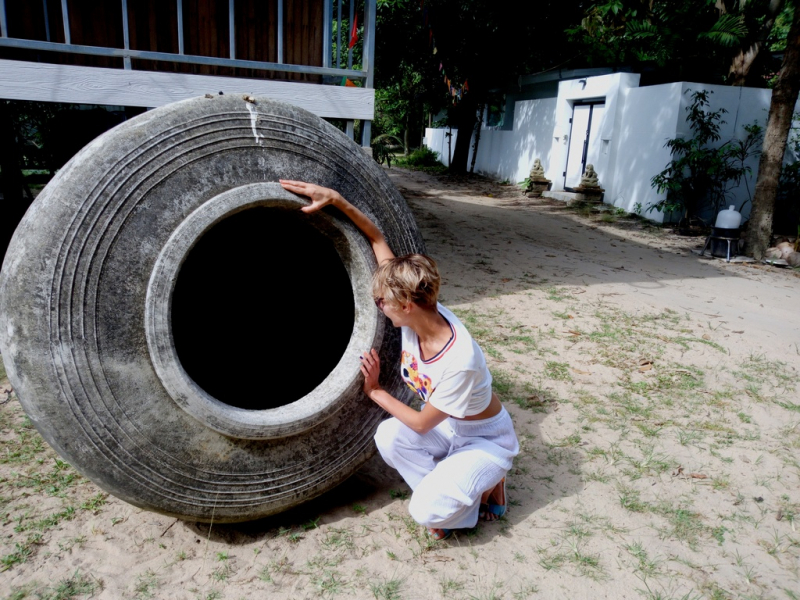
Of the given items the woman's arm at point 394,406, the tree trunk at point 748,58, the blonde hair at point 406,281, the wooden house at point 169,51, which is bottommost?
the woman's arm at point 394,406

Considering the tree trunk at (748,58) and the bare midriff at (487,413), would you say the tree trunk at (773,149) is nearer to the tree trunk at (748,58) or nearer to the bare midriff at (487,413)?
the tree trunk at (748,58)

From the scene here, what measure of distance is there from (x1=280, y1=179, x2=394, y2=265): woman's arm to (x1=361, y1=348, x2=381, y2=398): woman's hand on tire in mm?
355

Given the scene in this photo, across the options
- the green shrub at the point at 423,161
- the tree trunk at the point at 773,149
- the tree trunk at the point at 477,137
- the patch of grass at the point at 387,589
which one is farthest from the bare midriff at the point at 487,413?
the green shrub at the point at 423,161

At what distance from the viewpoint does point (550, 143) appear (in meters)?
15.9

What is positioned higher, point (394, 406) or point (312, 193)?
point (312, 193)

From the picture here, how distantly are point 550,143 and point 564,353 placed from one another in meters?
12.4

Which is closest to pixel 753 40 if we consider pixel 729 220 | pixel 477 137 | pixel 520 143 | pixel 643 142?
pixel 643 142

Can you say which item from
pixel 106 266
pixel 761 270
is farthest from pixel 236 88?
pixel 761 270

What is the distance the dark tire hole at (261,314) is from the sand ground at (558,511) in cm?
63

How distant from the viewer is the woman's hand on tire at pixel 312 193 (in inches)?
84.9

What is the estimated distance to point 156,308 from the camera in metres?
1.93

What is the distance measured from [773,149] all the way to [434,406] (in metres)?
8.59

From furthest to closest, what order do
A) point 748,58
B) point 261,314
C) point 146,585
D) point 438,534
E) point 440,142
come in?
point 440,142 < point 748,58 < point 261,314 < point 438,534 < point 146,585

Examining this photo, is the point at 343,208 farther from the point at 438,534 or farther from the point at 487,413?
the point at 438,534
